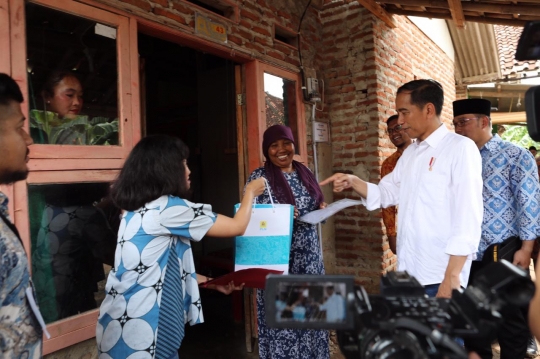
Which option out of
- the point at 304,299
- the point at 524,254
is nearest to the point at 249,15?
the point at 524,254

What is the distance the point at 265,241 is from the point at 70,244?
43.8 inches

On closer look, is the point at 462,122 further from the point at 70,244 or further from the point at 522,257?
the point at 70,244

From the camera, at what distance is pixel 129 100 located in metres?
2.42

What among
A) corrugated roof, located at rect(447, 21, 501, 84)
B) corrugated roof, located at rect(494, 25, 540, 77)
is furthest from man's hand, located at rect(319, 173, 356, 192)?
corrugated roof, located at rect(494, 25, 540, 77)

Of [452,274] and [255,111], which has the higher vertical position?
[255,111]

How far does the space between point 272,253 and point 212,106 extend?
347cm

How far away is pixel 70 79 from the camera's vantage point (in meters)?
2.20

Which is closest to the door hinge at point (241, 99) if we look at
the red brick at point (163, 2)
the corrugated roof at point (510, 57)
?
the red brick at point (163, 2)

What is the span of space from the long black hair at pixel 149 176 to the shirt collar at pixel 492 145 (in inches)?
90.1

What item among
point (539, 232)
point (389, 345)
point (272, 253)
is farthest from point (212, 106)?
point (389, 345)

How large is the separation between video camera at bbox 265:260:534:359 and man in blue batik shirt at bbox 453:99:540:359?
2.12 m

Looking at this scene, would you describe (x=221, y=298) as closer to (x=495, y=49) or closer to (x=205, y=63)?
(x=205, y=63)

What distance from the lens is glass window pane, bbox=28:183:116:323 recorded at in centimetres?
203

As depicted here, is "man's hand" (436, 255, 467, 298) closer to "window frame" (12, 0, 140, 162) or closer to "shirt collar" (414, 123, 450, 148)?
"shirt collar" (414, 123, 450, 148)
